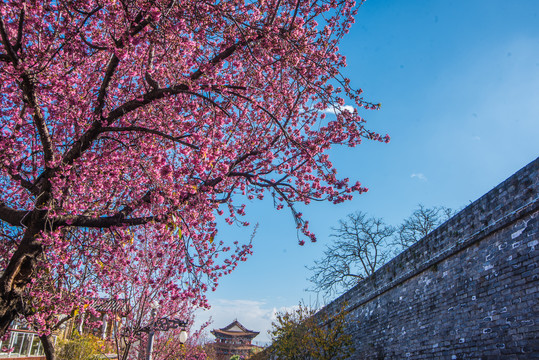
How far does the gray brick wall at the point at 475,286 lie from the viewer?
5.85 metres

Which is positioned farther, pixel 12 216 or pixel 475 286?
pixel 475 286

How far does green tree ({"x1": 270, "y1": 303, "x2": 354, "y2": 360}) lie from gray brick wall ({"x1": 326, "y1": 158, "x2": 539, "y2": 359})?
2001mm

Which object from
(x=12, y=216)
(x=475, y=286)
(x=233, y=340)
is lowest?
(x=233, y=340)

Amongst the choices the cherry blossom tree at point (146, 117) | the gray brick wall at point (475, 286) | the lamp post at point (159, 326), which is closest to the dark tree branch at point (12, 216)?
the cherry blossom tree at point (146, 117)

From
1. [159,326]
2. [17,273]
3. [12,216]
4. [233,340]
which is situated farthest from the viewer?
[233,340]

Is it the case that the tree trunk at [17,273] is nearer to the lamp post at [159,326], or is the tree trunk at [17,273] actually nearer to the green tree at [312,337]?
the lamp post at [159,326]

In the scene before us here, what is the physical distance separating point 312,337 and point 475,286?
7400mm

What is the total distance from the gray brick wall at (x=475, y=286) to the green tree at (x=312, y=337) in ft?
6.56

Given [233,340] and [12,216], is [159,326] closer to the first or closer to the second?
[12,216]

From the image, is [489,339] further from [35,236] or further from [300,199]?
[35,236]

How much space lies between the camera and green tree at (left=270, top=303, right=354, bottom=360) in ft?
40.5

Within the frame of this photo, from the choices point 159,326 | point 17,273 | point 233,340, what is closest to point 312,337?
point 159,326

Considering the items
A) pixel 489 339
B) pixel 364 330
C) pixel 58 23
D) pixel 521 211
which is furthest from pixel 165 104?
pixel 364 330

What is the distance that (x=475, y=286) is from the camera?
7012mm
